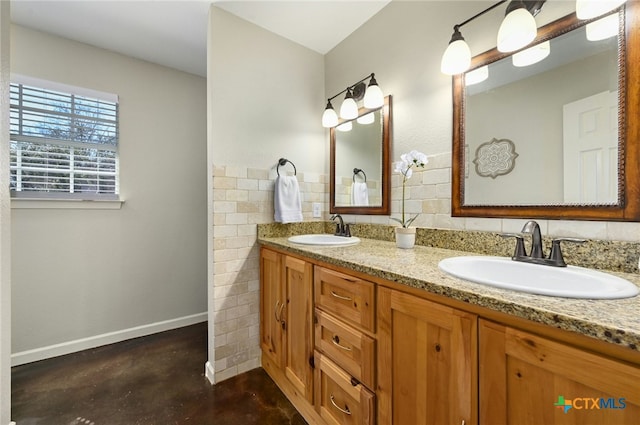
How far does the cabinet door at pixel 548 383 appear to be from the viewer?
46cm

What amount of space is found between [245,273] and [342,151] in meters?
1.21

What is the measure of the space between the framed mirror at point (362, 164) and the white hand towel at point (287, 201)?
0.36 metres

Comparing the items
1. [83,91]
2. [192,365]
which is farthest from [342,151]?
[83,91]

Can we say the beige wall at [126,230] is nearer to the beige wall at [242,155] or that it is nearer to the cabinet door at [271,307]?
the beige wall at [242,155]

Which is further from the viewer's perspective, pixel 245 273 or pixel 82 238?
pixel 82 238

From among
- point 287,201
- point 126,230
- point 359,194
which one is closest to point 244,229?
point 287,201

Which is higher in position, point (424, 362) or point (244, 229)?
point (244, 229)

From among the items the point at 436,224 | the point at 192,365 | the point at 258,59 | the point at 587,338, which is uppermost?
the point at 258,59

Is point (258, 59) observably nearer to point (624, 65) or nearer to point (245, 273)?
point (245, 273)

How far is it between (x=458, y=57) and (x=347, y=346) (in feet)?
4.61

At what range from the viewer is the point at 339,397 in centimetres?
111

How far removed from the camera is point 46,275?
1909mm

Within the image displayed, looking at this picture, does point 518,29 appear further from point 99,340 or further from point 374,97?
point 99,340

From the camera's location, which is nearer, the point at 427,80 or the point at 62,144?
the point at 427,80
